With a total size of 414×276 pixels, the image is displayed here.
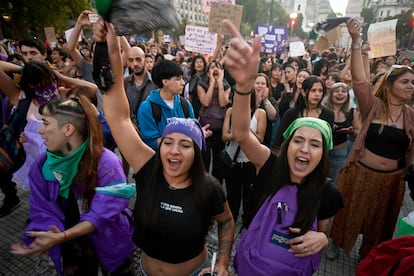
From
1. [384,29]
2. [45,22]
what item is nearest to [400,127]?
[384,29]

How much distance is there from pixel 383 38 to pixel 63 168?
5.37 metres

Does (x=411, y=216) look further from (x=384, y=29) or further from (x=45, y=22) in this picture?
(x=45, y=22)

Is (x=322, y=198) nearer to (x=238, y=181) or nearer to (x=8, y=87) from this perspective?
(x=238, y=181)

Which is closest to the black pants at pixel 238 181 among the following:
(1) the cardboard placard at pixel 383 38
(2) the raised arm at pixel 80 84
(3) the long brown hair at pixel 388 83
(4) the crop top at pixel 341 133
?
(4) the crop top at pixel 341 133

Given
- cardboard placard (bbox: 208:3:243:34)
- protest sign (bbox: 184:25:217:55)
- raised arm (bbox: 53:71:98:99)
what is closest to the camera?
raised arm (bbox: 53:71:98:99)

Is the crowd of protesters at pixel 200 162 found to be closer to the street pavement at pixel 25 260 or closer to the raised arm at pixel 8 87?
the raised arm at pixel 8 87

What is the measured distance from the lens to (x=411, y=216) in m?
2.02

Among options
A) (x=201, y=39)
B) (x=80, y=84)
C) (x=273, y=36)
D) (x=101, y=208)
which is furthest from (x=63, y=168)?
(x=273, y=36)

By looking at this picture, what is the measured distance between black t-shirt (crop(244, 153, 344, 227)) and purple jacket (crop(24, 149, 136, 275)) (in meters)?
0.83

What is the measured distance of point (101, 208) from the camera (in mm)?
1882

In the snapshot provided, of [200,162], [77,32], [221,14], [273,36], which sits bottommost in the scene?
[200,162]

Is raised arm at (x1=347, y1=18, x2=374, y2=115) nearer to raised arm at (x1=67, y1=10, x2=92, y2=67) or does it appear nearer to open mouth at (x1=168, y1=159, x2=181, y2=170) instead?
open mouth at (x1=168, y1=159, x2=181, y2=170)

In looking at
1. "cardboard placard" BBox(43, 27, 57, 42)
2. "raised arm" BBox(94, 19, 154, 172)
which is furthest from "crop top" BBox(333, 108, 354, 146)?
"cardboard placard" BBox(43, 27, 57, 42)

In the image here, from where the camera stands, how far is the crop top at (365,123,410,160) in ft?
9.11
